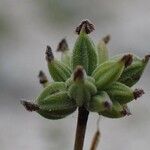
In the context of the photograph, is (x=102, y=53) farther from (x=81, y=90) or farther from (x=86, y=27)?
Answer: (x=81, y=90)

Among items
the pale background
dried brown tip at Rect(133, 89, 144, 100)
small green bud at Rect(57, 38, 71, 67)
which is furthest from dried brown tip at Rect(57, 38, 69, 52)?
the pale background

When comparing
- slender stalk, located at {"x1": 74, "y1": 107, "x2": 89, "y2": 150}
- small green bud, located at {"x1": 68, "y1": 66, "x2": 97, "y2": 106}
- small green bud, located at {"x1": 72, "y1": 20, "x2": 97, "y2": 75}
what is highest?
small green bud, located at {"x1": 72, "y1": 20, "x2": 97, "y2": 75}

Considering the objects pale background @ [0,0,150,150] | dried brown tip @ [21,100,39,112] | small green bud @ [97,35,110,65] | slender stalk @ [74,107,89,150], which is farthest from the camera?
pale background @ [0,0,150,150]

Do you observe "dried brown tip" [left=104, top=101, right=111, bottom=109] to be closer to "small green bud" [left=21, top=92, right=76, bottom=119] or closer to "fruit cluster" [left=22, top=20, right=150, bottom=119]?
"fruit cluster" [left=22, top=20, right=150, bottom=119]

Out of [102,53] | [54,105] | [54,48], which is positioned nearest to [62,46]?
[102,53]

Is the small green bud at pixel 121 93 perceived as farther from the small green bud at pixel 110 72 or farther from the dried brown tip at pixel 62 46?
the dried brown tip at pixel 62 46

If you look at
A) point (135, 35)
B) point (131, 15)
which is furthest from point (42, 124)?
point (131, 15)

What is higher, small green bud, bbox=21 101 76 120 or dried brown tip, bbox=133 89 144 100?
dried brown tip, bbox=133 89 144 100

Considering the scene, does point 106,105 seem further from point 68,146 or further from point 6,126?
point 6,126
